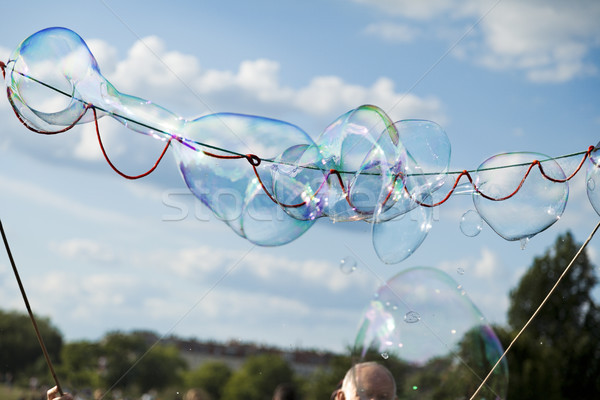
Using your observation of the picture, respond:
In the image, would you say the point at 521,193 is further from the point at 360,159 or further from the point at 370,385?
the point at 370,385

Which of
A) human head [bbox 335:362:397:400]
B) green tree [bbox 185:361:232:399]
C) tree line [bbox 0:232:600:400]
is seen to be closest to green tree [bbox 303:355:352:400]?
tree line [bbox 0:232:600:400]

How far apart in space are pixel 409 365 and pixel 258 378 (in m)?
92.7

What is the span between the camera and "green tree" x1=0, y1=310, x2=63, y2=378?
9332 cm

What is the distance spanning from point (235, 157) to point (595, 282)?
43780 millimetres

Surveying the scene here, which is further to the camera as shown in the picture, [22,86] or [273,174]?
[273,174]

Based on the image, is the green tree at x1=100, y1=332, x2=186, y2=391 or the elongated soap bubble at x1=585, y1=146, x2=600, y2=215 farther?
the green tree at x1=100, y1=332, x2=186, y2=391

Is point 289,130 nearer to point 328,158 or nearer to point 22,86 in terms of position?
point 328,158

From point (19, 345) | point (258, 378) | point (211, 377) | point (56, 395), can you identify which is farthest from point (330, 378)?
point (56, 395)

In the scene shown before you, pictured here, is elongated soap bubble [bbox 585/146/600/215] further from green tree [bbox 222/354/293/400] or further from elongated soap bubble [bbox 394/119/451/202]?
green tree [bbox 222/354/293/400]

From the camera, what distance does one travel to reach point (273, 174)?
655 centimetres

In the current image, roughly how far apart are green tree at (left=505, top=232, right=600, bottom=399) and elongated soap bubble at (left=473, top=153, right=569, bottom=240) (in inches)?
1356

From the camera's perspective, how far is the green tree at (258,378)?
93312 millimetres

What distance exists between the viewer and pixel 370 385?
13.9 ft

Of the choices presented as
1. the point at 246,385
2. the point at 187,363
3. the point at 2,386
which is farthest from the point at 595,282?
the point at 2,386
